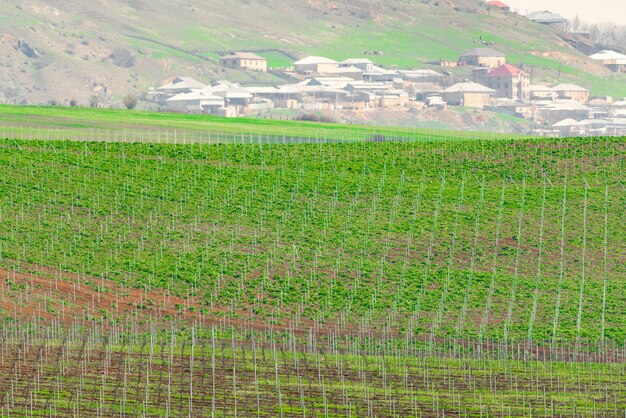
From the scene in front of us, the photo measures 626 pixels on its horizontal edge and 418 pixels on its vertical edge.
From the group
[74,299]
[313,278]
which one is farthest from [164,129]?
[74,299]

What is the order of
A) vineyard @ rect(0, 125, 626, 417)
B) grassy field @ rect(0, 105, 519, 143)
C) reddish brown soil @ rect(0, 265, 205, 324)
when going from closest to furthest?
vineyard @ rect(0, 125, 626, 417) → reddish brown soil @ rect(0, 265, 205, 324) → grassy field @ rect(0, 105, 519, 143)

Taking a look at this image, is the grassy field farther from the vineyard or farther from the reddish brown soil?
the reddish brown soil

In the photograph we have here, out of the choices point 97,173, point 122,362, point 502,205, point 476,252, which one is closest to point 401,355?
point 122,362

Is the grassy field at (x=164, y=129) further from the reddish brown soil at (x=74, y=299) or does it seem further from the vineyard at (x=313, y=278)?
the reddish brown soil at (x=74, y=299)

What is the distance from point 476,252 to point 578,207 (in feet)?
49.1

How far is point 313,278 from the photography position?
79.6 m

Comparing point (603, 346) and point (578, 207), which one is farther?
point (578, 207)

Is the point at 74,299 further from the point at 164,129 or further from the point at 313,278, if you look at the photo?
the point at 164,129

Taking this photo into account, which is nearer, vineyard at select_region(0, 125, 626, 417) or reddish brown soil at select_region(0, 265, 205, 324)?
vineyard at select_region(0, 125, 626, 417)

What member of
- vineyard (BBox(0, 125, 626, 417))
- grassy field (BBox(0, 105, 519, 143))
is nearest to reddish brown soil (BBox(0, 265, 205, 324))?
vineyard (BBox(0, 125, 626, 417))

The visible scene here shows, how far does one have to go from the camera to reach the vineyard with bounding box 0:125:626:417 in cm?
5469

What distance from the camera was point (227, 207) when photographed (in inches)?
3752

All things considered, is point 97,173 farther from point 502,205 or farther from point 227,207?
point 502,205

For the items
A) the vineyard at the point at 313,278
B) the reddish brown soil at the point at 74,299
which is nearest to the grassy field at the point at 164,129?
the vineyard at the point at 313,278
